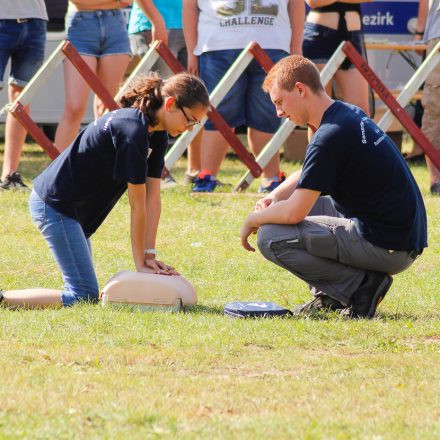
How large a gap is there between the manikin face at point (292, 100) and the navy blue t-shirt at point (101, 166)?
627mm

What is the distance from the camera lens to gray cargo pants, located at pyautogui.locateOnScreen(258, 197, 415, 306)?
547 centimetres

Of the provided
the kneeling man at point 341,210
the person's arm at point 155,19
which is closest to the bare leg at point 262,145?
the person's arm at point 155,19

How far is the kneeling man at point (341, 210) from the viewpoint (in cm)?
526

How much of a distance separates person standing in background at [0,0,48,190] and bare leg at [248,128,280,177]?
1827 mm

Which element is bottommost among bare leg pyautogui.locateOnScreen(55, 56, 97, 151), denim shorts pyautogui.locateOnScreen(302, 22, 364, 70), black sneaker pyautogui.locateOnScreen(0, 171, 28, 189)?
black sneaker pyautogui.locateOnScreen(0, 171, 28, 189)

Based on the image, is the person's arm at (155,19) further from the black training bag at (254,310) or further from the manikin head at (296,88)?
the black training bag at (254,310)

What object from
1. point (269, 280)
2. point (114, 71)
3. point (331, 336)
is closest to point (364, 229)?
point (331, 336)

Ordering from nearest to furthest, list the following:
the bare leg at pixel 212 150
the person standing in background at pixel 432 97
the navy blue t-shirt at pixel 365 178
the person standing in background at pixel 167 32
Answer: the navy blue t-shirt at pixel 365 178
the bare leg at pixel 212 150
the person standing in background at pixel 432 97
the person standing in background at pixel 167 32

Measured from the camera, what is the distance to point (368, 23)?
1267cm

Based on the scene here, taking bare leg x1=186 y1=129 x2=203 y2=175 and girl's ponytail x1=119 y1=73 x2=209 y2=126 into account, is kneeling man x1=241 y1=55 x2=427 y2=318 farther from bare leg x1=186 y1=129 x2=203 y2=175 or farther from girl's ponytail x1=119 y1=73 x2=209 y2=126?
bare leg x1=186 y1=129 x2=203 y2=175

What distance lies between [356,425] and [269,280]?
2683mm

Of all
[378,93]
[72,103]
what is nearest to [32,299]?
[72,103]

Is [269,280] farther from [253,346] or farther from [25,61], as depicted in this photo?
[25,61]

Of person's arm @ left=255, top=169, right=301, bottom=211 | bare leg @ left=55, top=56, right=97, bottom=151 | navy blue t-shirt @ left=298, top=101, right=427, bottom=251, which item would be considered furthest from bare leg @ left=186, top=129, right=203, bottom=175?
navy blue t-shirt @ left=298, top=101, right=427, bottom=251
